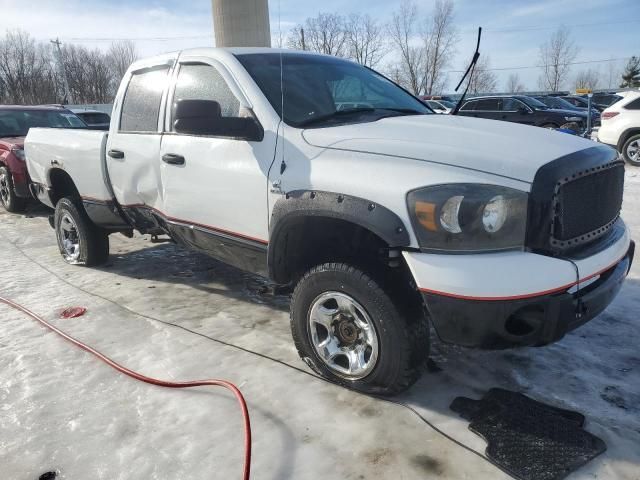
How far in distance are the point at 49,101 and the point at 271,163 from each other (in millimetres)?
70321

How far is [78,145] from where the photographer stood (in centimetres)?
477

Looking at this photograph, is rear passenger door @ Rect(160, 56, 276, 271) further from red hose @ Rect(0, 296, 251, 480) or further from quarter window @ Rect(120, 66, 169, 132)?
red hose @ Rect(0, 296, 251, 480)

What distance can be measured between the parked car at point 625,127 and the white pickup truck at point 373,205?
8808mm

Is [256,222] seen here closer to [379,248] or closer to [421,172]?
[379,248]

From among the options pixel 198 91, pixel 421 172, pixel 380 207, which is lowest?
pixel 380 207

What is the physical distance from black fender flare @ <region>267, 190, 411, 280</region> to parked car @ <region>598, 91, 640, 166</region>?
10309 mm

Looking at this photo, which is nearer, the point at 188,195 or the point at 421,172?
the point at 421,172

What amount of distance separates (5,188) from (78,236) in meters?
4.21

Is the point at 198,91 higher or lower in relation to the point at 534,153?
higher

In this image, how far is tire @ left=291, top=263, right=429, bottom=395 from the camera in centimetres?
254

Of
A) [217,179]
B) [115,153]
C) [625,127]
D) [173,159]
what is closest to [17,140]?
[115,153]

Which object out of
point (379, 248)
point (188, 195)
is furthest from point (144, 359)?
point (379, 248)

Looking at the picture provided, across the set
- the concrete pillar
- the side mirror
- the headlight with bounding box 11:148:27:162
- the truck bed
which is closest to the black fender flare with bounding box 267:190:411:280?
the side mirror

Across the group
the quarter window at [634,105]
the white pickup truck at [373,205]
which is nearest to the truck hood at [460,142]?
the white pickup truck at [373,205]
